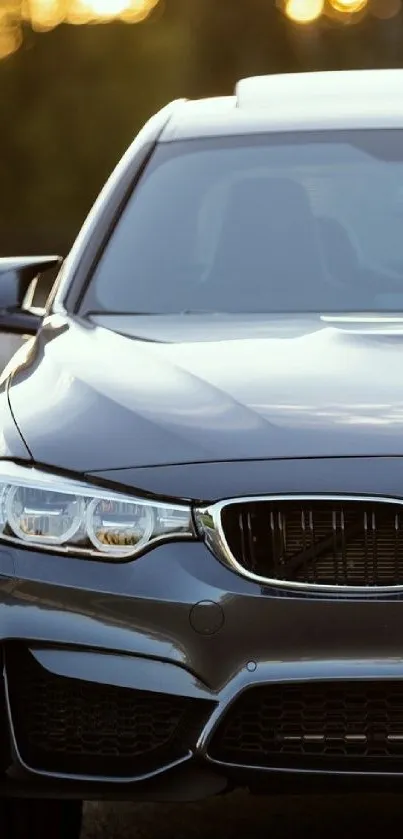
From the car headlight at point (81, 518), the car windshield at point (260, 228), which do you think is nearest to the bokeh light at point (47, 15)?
the car windshield at point (260, 228)

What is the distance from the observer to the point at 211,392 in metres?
4.14

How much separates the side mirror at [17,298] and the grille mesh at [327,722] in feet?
5.46

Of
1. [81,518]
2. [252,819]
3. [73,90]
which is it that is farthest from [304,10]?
[81,518]

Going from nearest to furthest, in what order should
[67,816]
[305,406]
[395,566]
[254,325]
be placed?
[395,566] < [305,406] < [67,816] < [254,325]

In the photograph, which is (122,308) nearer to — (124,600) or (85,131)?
(124,600)

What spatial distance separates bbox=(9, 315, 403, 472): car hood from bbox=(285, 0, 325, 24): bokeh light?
59174mm

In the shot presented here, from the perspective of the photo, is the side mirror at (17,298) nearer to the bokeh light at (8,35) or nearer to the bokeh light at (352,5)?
the bokeh light at (8,35)

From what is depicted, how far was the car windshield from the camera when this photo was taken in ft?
16.8

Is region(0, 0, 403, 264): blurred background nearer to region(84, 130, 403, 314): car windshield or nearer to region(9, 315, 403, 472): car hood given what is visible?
region(84, 130, 403, 314): car windshield

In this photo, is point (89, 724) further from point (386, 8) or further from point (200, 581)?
point (386, 8)

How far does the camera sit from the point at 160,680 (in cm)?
374

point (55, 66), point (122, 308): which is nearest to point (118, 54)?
point (55, 66)

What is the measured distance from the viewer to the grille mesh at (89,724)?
12.5ft

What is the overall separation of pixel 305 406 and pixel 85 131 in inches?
1877
